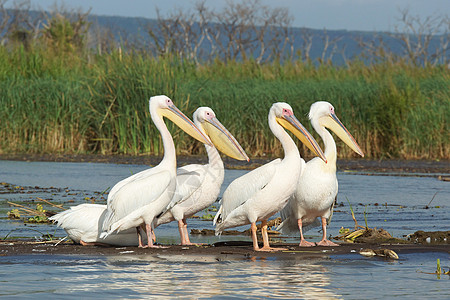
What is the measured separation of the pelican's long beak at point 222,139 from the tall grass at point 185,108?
22.4 ft

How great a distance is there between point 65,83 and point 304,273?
1148 cm

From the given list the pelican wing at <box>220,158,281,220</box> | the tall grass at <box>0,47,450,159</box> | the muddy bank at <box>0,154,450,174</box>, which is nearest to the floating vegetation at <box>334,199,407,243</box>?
the pelican wing at <box>220,158,281,220</box>

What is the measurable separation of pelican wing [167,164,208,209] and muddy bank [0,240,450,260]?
436mm

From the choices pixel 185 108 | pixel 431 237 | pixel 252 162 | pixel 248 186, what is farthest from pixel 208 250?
pixel 185 108

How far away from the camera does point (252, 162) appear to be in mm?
14617

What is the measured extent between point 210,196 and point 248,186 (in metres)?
0.48

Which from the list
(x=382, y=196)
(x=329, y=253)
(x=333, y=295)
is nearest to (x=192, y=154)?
(x=382, y=196)

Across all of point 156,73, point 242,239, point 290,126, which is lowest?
point 242,239

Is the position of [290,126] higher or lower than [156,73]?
lower

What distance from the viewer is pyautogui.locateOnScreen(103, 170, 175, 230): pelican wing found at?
6.55m

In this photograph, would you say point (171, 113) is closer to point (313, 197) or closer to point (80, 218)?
point (80, 218)

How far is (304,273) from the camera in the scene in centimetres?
581

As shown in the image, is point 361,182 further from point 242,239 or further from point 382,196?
point 242,239

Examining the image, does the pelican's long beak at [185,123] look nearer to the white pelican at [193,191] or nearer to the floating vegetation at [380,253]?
the white pelican at [193,191]
